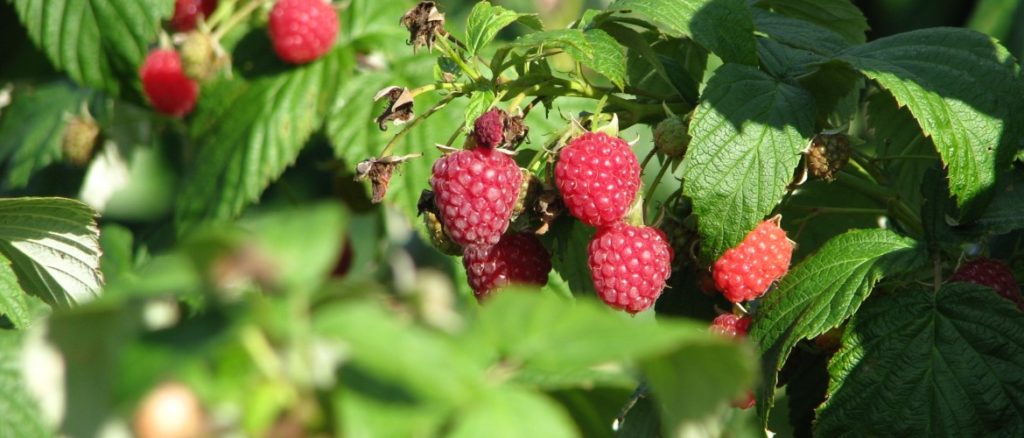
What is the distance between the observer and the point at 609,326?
335 mm

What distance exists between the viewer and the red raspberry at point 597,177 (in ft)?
2.56

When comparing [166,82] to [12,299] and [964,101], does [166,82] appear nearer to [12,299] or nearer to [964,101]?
[12,299]

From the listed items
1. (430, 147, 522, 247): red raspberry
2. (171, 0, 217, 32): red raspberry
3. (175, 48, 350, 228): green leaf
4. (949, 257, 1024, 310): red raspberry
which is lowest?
(175, 48, 350, 228): green leaf

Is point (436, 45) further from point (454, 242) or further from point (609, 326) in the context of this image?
point (609, 326)

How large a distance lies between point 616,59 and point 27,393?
1.41ft

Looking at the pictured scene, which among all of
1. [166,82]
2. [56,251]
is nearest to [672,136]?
[56,251]

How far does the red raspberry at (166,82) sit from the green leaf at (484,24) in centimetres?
70

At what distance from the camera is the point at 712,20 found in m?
0.85

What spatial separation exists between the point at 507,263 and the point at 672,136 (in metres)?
0.15

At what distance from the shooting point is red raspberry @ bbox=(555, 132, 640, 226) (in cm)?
78

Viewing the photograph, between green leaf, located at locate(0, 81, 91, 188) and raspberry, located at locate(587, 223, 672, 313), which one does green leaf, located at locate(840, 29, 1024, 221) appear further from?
green leaf, located at locate(0, 81, 91, 188)

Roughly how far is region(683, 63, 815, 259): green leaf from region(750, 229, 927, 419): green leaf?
0.21ft

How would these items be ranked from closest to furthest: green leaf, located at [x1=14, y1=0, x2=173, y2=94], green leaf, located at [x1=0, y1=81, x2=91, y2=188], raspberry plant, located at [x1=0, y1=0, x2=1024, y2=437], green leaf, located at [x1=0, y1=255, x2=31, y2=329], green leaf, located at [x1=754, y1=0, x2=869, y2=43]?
raspberry plant, located at [x1=0, y1=0, x2=1024, y2=437], green leaf, located at [x1=0, y1=255, x2=31, y2=329], green leaf, located at [x1=754, y1=0, x2=869, y2=43], green leaf, located at [x1=14, y1=0, x2=173, y2=94], green leaf, located at [x1=0, y1=81, x2=91, y2=188]

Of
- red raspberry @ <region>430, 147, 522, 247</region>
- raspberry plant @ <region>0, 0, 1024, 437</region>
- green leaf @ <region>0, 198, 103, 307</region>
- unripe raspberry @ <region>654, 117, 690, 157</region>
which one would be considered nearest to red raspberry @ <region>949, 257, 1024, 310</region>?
raspberry plant @ <region>0, 0, 1024, 437</region>
